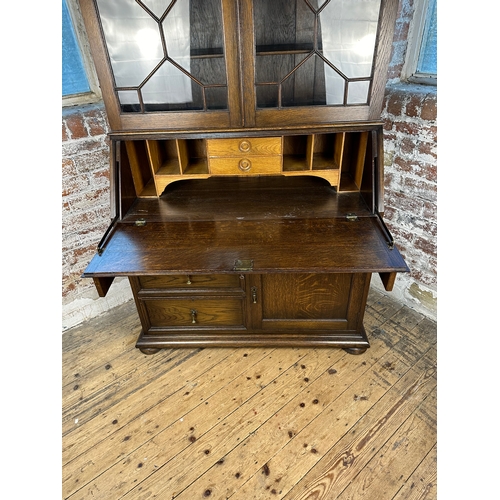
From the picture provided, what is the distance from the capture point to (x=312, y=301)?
5.47 feet

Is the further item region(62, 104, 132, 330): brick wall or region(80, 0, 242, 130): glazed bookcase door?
region(62, 104, 132, 330): brick wall

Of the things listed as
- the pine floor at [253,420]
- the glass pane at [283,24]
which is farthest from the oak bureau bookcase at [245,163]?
the pine floor at [253,420]

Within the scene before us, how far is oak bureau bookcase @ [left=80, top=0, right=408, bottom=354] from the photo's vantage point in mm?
1296

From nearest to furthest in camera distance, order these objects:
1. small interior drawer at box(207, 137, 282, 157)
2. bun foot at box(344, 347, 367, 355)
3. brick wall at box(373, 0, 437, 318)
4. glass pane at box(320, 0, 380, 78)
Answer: glass pane at box(320, 0, 380, 78) → small interior drawer at box(207, 137, 282, 157) → brick wall at box(373, 0, 437, 318) → bun foot at box(344, 347, 367, 355)

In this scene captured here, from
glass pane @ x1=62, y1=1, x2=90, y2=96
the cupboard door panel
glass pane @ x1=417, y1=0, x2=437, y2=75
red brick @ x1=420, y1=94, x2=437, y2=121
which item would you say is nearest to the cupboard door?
the cupboard door panel

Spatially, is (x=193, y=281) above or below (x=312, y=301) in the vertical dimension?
above

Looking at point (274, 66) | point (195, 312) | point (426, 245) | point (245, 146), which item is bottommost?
point (195, 312)

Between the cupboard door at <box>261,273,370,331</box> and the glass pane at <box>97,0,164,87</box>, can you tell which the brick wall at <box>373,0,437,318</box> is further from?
the glass pane at <box>97,0,164,87</box>

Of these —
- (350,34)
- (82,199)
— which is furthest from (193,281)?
(350,34)

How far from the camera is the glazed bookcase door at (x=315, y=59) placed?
1264 mm

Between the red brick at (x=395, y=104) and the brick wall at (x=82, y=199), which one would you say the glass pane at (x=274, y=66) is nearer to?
the red brick at (x=395, y=104)

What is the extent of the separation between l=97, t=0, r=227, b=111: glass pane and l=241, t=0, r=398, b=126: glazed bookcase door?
134mm

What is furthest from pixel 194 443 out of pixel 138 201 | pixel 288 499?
pixel 138 201

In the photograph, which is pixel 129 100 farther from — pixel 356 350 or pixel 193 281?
pixel 356 350
